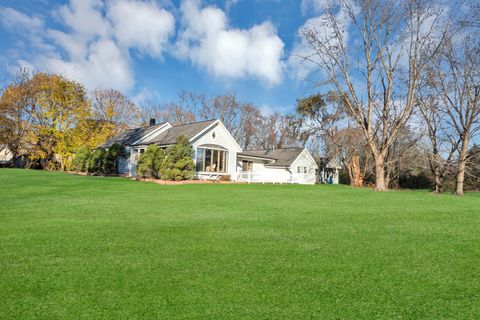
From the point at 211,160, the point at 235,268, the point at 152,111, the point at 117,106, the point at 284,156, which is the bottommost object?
the point at 235,268

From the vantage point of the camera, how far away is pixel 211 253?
4633mm

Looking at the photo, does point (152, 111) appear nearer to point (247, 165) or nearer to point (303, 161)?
point (247, 165)

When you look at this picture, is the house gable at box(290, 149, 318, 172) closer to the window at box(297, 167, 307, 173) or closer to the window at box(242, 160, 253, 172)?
the window at box(297, 167, 307, 173)

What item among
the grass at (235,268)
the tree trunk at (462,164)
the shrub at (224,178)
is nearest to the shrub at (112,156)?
the shrub at (224,178)

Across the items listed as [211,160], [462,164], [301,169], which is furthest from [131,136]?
[462,164]

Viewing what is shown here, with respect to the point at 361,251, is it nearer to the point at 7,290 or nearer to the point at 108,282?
the point at 108,282

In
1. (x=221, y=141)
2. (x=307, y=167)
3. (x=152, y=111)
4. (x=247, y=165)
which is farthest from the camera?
(x=152, y=111)

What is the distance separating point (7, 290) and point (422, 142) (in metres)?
31.2

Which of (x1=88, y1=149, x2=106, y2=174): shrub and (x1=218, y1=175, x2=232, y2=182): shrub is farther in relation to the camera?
(x1=88, y1=149, x2=106, y2=174): shrub

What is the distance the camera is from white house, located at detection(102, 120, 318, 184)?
79.5ft

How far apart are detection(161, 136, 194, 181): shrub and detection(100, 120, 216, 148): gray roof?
1584mm

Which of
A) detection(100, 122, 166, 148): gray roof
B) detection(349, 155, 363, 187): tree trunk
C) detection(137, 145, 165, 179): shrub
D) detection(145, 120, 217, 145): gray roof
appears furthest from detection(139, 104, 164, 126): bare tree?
detection(349, 155, 363, 187): tree trunk

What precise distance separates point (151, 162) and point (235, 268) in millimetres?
18780

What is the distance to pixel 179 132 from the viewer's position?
2661cm
